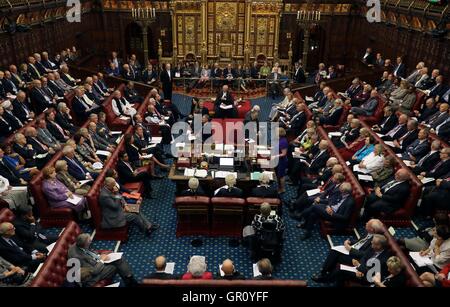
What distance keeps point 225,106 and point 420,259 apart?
25.4ft

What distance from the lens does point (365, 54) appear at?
1808cm

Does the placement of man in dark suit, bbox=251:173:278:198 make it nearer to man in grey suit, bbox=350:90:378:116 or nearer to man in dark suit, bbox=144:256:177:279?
man in dark suit, bbox=144:256:177:279

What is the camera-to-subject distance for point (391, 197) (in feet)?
24.0

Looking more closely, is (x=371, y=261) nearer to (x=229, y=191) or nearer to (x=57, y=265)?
(x=229, y=191)

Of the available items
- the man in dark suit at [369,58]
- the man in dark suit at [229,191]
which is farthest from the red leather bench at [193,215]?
the man in dark suit at [369,58]

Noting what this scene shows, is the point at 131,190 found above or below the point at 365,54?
below

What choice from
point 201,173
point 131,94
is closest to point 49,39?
point 131,94

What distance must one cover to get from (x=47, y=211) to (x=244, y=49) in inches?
555

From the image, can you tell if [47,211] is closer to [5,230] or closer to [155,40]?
[5,230]

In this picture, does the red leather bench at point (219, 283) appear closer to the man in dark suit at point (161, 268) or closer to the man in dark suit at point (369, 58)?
the man in dark suit at point (161, 268)

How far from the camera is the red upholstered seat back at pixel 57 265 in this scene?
4.88 m

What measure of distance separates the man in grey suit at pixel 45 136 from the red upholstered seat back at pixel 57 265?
3.83 meters

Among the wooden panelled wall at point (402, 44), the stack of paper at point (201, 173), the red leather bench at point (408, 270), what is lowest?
the stack of paper at point (201, 173)
